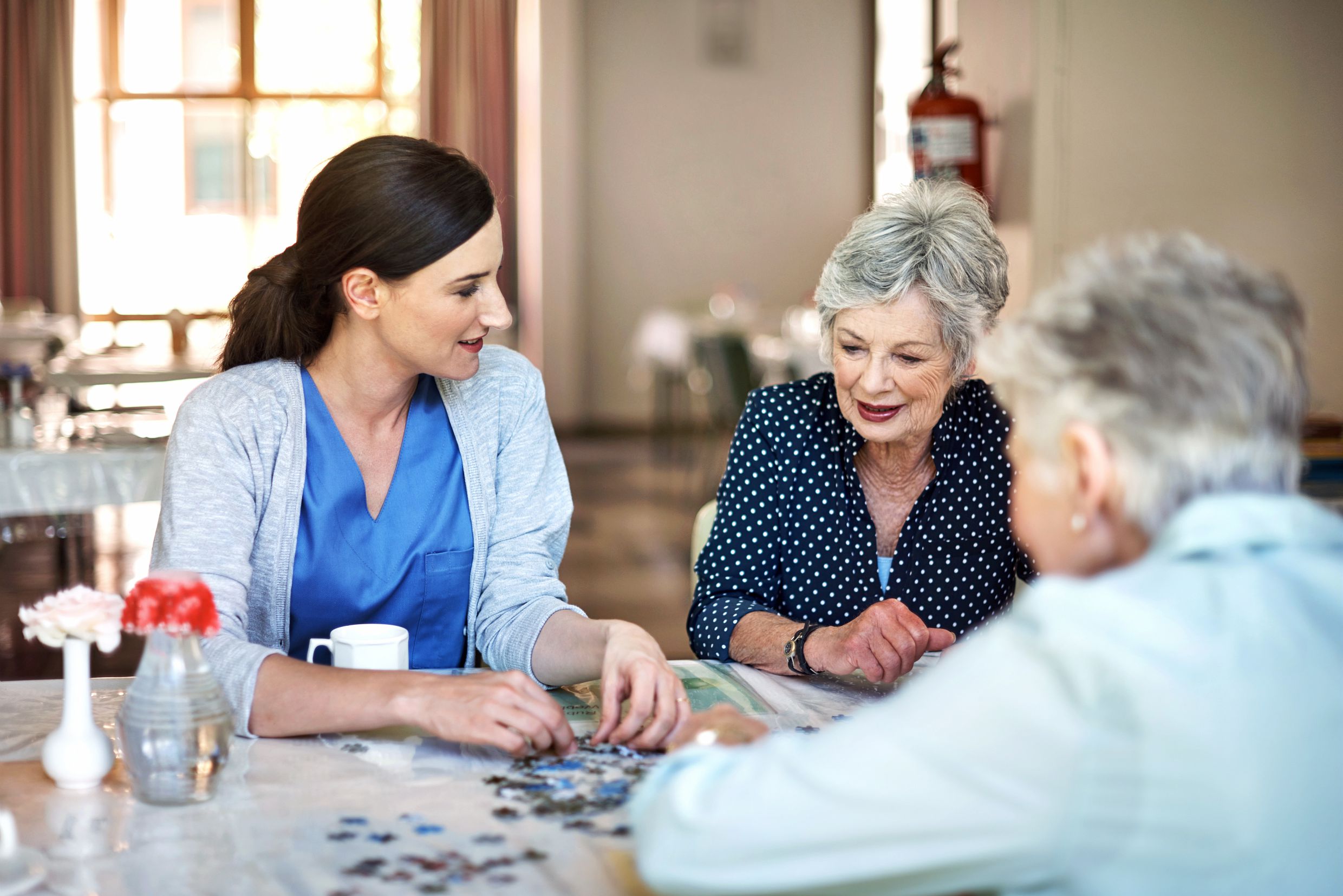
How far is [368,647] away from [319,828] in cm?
35

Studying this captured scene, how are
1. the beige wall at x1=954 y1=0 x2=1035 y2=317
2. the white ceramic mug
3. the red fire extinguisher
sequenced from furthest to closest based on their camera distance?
the red fire extinguisher < the beige wall at x1=954 y1=0 x2=1035 y2=317 < the white ceramic mug

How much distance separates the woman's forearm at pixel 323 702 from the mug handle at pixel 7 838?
1.15ft

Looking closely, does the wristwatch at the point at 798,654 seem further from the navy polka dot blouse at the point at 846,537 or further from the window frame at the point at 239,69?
the window frame at the point at 239,69

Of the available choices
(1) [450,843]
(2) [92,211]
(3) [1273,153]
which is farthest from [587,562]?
(2) [92,211]

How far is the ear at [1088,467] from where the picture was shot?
0.86 meters

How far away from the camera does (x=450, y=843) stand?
3.55ft

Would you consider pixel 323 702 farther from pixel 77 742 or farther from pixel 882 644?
pixel 882 644

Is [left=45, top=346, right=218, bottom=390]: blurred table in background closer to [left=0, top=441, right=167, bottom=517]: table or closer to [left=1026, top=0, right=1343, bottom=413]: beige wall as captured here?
[left=0, top=441, right=167, bottom=517]: table

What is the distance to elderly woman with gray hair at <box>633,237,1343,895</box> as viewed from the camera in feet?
2.45

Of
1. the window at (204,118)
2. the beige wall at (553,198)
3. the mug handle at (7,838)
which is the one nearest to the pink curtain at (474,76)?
the beige wall at (553,198)

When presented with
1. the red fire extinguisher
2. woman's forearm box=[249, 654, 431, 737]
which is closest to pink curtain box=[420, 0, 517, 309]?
the red fire extinguisher

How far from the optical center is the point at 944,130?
4027 millimetres

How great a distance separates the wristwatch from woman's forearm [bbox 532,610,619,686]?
0.79 feet

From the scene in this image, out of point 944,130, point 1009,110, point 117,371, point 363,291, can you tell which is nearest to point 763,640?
point 363,291
